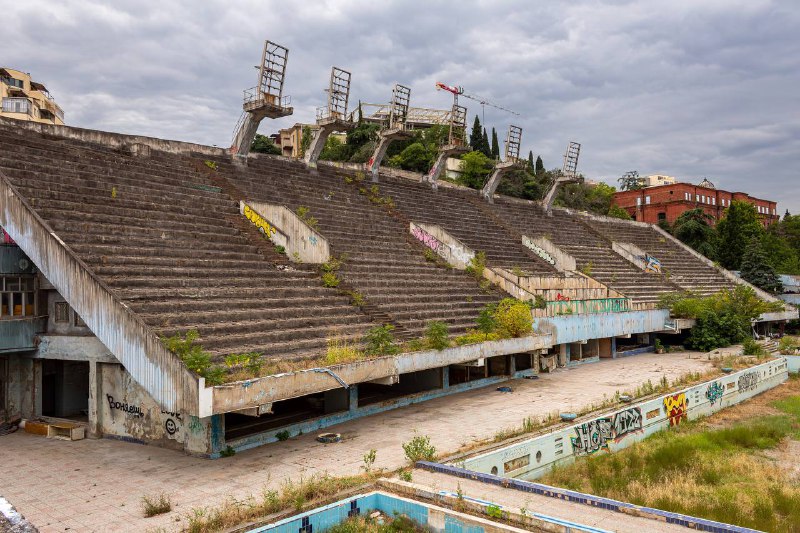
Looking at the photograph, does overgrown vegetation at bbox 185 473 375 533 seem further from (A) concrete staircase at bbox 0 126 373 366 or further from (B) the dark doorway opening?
(B) the dark doorway opening

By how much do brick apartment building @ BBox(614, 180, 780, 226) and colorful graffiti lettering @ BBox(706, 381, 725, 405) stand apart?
1983 inches

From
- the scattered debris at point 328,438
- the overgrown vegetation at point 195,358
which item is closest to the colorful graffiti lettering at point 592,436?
the scattered debris at point 328,438

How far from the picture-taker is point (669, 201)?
6531 cm

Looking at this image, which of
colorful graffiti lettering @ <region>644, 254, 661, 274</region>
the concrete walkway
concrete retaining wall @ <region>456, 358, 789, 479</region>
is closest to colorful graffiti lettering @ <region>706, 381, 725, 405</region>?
concrete retaining wall @ <region>456, 358, 789, 479</region>

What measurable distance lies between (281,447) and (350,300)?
593cm

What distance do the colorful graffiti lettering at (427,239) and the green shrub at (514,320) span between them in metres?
6.12

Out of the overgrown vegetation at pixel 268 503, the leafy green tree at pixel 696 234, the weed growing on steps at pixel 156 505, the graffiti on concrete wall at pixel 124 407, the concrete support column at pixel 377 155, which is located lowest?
the weed growing on steps at pixel 156 505

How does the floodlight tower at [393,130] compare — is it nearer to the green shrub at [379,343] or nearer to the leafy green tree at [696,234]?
the green shrub at [379,343]

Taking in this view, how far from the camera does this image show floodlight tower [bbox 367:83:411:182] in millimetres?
29672

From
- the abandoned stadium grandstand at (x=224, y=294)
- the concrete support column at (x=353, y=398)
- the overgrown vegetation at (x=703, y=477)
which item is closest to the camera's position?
the overgrown vegetation at (x=703, y=477)

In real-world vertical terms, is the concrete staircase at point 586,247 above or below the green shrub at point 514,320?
above

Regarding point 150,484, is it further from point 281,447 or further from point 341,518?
point 341,518

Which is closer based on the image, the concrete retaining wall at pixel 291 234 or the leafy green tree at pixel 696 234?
the concrete retaining wall at pixel 291 234

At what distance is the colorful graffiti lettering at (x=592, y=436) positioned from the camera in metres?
12.6
